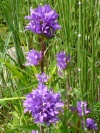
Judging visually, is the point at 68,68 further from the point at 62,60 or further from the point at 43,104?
the point at 43,104

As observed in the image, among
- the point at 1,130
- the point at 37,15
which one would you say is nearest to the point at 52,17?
the point at 37,15

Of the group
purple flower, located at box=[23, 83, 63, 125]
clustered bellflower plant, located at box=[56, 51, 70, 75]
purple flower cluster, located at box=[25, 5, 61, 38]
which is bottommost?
purple flower, located at box=[23, 83, 63, 125]

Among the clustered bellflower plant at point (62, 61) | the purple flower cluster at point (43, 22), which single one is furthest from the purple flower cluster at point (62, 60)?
the purple flower cluster at point (43, 22)

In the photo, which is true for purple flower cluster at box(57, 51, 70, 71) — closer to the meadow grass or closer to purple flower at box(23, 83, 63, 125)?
the meadow grass

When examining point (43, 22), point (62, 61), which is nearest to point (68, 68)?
point (62, 61)

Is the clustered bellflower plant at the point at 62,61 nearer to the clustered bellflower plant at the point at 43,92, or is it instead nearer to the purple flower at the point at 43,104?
the clustered bellflower plant at the point at 43,92

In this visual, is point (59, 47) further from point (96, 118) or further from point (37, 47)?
point (96, 118)

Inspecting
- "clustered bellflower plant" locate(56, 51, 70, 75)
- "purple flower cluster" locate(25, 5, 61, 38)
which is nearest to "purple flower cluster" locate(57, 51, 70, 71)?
"clustered bellflower plant" locate(56, 51, 70, 75)
